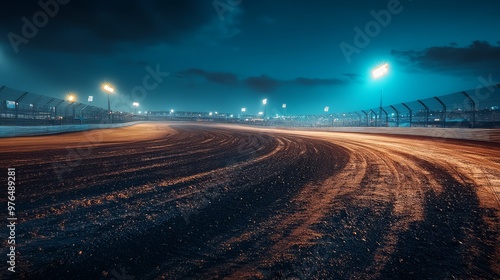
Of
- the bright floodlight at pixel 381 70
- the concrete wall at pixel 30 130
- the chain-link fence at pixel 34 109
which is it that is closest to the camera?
the concrete wall at pixel 30 130

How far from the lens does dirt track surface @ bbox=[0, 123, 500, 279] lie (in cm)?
187

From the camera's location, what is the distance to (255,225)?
8.57 feet

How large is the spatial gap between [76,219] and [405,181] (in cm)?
555

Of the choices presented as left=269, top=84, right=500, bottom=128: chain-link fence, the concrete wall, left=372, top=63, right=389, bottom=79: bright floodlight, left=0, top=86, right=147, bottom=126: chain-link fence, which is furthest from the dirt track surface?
left=372, top=63, right=389, bottom=79: bright floodlight

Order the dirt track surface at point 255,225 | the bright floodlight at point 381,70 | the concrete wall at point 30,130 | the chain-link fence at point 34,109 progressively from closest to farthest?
the dirt track surface at point 255,225
the concrete wall at point 30,130
the chain-link fence at point 34,109
the bright floodlight at point 381,70

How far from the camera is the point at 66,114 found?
21766 mm

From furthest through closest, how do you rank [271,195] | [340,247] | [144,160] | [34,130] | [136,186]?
[34,130] < [144,160] < [136,186] < [271,195] < [340,247]

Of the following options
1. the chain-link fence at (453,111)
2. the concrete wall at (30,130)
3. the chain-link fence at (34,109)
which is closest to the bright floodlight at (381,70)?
the chain-link fence at (453,111)

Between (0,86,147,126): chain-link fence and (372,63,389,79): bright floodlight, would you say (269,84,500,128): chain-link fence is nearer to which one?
(372,63,389,79): bright floodlight

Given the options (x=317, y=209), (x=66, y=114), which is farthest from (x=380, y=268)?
(x=66, y=114)

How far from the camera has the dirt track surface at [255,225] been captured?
1.87 meters

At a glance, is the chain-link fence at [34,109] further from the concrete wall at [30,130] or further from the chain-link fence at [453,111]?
the chain-link fence at [453,111]

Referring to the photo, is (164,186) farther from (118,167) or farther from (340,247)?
(340,247)

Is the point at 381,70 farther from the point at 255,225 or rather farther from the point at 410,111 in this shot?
the point at 255,225
